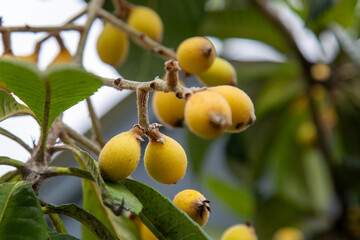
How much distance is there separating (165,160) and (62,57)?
0.51m

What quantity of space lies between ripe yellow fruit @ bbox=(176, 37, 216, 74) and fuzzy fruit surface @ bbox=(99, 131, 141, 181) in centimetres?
22

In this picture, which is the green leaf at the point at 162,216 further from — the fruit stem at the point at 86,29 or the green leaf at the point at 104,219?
the fruit stem at the point at 86,29

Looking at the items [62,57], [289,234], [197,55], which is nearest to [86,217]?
[197,55]

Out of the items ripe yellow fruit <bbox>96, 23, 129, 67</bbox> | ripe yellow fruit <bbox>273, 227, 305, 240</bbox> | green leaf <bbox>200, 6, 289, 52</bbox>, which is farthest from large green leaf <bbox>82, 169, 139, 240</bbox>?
ripe yellow fruit <bbox>273, 227, 305, 240</bbox>

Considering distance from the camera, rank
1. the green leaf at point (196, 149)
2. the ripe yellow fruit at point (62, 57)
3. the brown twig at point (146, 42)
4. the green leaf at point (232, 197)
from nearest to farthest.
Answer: the brown twig at point (146, 42) < the ripe yellow fruit at point (62, 57) < the green leaf at point (196, 149) < the green leaf at point (232, 197)

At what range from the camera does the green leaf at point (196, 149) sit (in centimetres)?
209

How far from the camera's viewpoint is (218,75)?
0.91 metres

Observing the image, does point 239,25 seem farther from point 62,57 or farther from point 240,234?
point 240,234

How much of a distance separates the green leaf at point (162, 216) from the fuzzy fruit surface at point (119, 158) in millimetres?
47

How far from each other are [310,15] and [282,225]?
3.26ft

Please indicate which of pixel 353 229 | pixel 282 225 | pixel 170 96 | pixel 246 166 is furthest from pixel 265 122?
pixel 170 96

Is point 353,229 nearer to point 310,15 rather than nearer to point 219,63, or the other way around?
point 310,15

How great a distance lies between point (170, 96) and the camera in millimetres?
862

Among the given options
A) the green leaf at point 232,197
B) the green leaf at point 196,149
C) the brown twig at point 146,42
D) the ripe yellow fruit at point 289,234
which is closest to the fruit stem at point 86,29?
the brown twig at point 146,42
